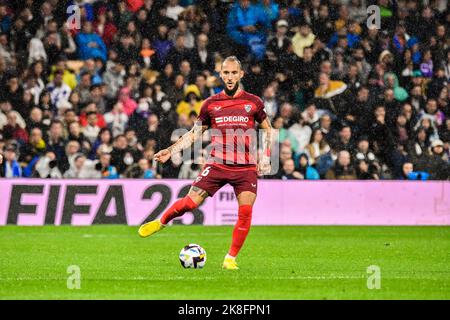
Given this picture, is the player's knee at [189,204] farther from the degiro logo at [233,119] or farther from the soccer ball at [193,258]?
the degiro logo at [233,119]

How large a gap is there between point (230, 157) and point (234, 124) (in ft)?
1.29

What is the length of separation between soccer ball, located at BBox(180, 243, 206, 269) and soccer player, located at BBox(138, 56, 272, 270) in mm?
277

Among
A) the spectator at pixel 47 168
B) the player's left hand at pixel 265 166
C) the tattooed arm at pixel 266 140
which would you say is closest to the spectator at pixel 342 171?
the spectator at pixel 47 168

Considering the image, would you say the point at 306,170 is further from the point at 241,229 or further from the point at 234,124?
the point at 241,229

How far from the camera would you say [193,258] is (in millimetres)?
12453

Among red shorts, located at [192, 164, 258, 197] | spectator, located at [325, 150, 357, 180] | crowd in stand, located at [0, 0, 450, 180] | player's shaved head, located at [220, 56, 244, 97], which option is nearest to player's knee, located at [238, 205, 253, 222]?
red shorts, located at [192, 164, 258, 197]

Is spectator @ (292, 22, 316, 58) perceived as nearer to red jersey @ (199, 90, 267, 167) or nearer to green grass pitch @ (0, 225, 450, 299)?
green grass pitch @ (0, 225, 450, 299)

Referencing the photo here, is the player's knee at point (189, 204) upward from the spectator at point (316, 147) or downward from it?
upward

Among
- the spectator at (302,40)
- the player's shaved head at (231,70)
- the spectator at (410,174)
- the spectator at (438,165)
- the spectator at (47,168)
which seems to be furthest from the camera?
the spectator at (302,40)

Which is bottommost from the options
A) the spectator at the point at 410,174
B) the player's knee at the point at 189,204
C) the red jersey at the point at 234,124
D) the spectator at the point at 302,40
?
the spectator at the point at 410,174

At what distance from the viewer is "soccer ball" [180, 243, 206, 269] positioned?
12.5 metres

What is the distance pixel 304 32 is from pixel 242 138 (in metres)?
12.2

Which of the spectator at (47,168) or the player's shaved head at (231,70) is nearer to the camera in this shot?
the player's shaved head at (231,70)

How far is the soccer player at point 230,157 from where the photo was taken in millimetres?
12430
